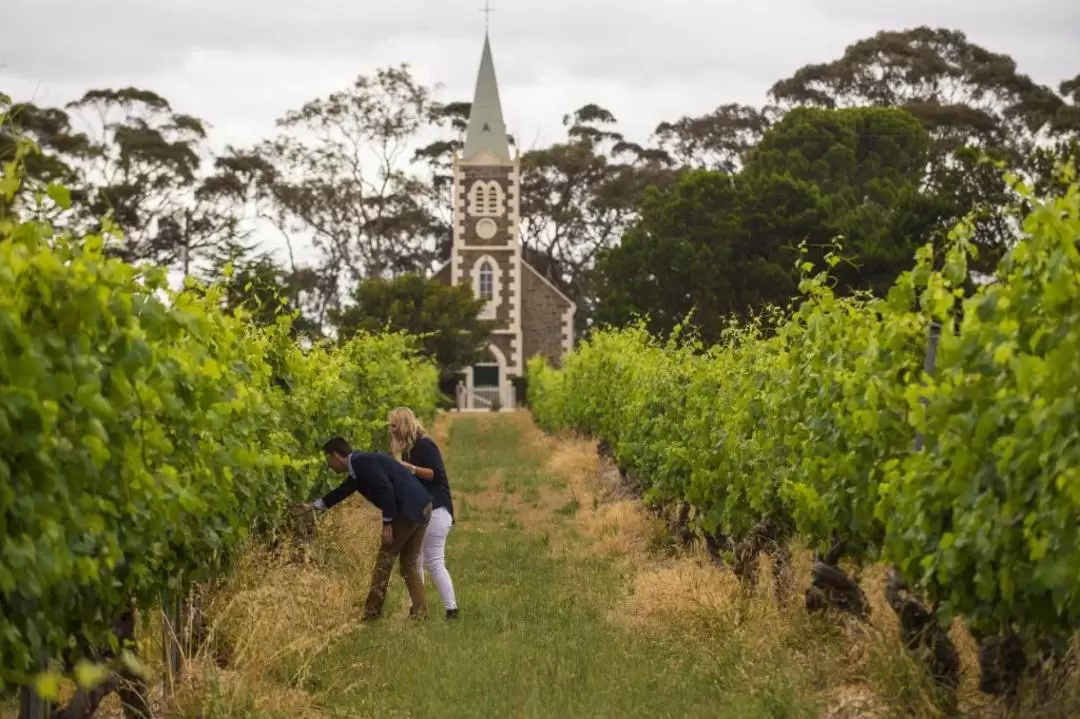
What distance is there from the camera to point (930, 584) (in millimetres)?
6254

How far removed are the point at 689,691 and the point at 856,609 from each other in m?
0.98

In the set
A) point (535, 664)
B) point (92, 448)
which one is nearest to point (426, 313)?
point (535, 664)

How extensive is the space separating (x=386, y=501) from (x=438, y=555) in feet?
2.46

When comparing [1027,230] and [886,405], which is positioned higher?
[1027,230]

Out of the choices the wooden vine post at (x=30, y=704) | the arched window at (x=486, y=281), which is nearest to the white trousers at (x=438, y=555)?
the wooden vine post at (x=30, y=704)

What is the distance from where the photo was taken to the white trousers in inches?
412

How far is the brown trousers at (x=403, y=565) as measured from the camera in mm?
10195

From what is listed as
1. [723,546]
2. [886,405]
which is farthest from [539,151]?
[886,405]

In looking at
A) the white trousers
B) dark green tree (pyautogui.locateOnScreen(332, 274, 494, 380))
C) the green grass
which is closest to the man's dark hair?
the white trousers

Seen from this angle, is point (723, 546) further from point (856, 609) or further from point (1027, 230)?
point (1027, 230)

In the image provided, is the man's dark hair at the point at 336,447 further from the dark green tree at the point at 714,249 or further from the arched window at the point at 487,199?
the arched window at the point at 487,199

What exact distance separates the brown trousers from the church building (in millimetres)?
47539

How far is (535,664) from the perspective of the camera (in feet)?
28.8

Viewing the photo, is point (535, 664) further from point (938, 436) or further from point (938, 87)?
point (938, 87)
